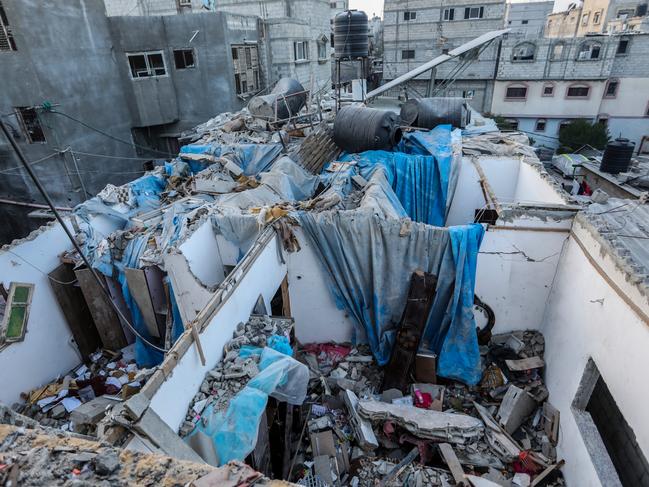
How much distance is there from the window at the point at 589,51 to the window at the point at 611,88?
7.12ft

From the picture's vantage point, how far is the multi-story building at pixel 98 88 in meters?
12.1

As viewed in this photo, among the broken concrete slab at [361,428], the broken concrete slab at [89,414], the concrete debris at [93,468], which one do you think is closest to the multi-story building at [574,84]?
the broken concrete slab at [361,428]

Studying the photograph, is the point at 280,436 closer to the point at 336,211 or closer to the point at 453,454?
the point at 453,454

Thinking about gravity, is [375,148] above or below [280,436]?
above

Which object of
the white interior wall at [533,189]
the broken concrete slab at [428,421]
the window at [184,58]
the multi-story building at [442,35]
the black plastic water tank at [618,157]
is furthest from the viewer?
the multi-story building at [442,35]

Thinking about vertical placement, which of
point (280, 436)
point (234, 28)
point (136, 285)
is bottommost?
point (280, 436)

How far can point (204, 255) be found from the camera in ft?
20.9

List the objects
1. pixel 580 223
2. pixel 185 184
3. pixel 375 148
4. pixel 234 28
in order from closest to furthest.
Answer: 1. pixel 580 223
2. pixel 185 184
3. pixel 375 148
4. pixel 234 28

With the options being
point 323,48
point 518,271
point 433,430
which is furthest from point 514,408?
point 323,48

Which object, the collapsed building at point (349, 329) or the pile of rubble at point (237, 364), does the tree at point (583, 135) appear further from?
the pile of rubble at point (237, 364)

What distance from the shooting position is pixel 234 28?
17.1 metres

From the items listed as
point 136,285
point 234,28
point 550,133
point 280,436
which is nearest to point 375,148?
→ point 136,285

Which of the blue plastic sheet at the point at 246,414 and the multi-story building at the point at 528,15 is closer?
the blue plastic sheet at the point at 246,414

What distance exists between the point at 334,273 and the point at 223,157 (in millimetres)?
4851
